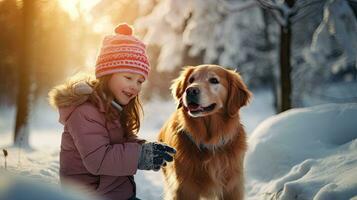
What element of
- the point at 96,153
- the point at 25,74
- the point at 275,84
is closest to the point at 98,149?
the point at 96,153

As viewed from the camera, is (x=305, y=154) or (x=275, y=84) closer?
(x=305, y=154)

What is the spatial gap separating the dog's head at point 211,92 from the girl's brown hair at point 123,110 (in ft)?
1.56

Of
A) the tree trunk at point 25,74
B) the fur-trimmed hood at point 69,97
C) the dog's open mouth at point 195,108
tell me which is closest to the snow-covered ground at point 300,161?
the fur-trimmed hood at point 69,97

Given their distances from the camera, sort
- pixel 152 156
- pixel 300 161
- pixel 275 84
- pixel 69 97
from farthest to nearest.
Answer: pixel 275 84, pixel 300 161, pixel 69 97, pixel 152 156

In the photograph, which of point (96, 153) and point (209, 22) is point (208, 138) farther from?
point (209, 22)

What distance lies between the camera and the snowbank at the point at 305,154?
11.0ft

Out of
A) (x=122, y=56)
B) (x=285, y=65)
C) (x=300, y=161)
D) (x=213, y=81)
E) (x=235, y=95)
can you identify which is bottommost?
(x=300, y=161)

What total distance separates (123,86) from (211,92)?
36.5 inches

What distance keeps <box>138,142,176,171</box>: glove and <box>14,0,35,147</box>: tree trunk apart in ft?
26.9

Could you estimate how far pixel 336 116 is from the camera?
490cm

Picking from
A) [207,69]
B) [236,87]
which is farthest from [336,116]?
[207,69]

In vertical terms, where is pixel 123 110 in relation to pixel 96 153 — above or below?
above

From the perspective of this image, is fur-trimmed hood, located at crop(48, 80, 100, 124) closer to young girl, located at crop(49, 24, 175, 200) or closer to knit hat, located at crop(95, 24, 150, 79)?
young girl, located at crop(49, 24, 175, 200)

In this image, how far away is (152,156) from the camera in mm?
2729
